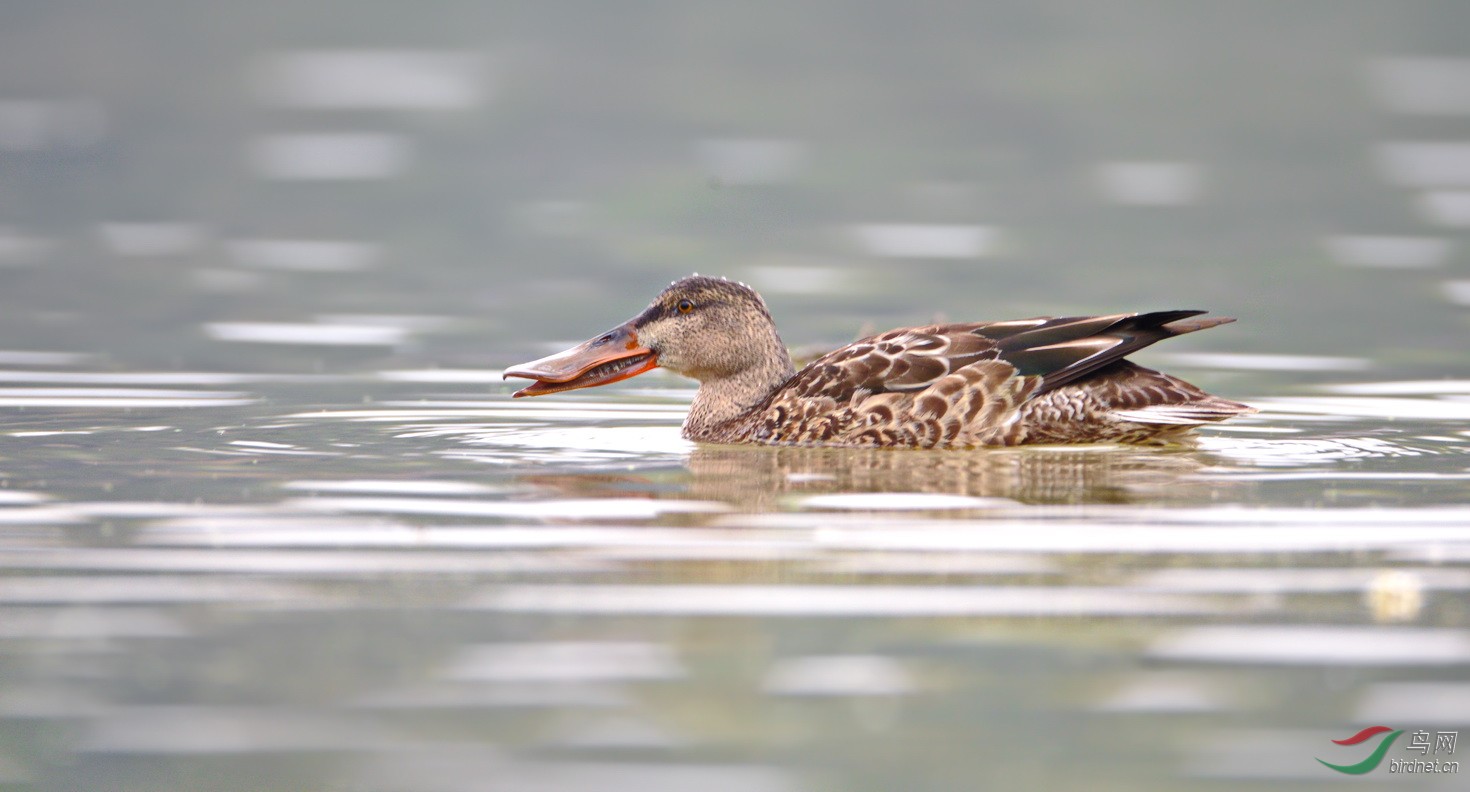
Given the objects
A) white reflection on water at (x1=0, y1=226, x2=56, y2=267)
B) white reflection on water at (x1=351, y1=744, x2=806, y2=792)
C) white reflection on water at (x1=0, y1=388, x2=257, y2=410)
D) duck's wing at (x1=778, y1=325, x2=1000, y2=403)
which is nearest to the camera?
white reflection on water at (x1=351, y1=744, x2=806, y2=792)

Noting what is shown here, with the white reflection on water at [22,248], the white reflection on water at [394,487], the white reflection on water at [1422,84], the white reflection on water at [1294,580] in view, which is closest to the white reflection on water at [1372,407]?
the white reflection on water at [1294,580]

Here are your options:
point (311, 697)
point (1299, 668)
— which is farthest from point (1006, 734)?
point (311, 697)

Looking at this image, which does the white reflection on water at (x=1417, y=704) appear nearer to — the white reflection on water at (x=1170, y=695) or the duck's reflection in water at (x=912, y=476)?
the white reflection on water at (x=1170, y=695)

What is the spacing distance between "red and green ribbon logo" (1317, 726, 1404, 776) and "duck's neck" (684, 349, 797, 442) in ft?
17.5

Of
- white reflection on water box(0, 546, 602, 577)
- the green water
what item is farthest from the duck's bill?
white reflection on water box(0, 546, 602, 577)

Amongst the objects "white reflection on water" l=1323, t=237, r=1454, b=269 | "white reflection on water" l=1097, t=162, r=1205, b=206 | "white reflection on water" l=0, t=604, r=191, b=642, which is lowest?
"white reflection on water" l=0, t=604, r=191, b=642

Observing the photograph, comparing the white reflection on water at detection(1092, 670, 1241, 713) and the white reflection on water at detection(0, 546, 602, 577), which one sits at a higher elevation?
the white reflection on water at detection(0, 546, 602, 577)

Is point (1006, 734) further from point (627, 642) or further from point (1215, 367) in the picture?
point (1215, 367)

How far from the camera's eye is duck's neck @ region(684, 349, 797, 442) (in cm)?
Answer: 1077

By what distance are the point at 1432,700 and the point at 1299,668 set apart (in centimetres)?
40

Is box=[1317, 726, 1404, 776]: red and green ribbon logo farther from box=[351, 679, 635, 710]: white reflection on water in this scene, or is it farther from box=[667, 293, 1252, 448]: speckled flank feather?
box=[667, 293, 1252, 448]: speckled flank feather

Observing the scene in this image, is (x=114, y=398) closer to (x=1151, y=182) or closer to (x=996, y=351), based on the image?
(x=996, y=351)

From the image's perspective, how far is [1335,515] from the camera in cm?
807

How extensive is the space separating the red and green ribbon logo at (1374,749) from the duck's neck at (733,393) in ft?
17.5
